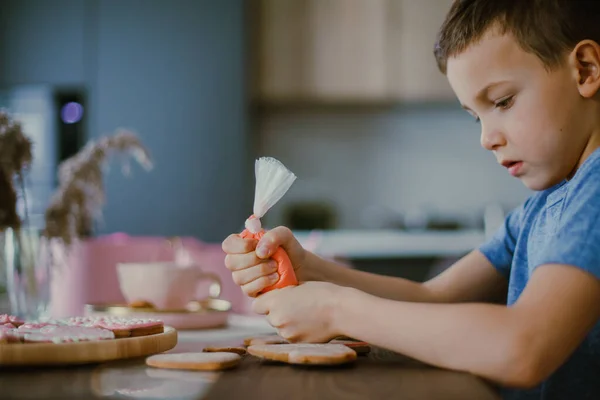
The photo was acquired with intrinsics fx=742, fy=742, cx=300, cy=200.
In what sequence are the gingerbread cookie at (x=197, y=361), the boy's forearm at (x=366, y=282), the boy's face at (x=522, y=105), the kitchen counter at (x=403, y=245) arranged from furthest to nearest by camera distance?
the kitchen counter at (x=403, y=245), the boy's forearm at (x=366, y=282), the boy's face at (x=522, y=105), the gingerbread cookie at (x=197, y=361)

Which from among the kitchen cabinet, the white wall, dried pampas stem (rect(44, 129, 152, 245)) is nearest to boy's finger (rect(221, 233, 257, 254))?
dried pampas stem (rect(44, 129, 152, 245))

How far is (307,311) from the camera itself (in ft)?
2.62

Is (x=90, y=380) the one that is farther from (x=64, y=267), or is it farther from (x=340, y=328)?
(x=64, y=267)

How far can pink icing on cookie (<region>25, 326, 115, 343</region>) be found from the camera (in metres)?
0.73

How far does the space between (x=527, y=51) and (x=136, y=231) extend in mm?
3183

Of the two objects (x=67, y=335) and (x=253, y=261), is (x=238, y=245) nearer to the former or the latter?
(x=253, y=261)

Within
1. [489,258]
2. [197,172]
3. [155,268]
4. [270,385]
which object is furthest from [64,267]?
[197,172]

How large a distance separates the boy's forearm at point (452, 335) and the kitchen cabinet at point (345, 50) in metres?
3.48

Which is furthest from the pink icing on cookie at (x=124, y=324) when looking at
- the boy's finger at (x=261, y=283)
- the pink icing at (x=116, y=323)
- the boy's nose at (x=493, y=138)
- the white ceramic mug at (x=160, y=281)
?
the boy's nose at (x=493, y=138)

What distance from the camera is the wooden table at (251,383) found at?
573 mm

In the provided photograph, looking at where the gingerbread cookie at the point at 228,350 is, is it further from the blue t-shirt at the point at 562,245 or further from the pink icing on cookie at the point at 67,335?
the blue t-shirt at the point at 562,245

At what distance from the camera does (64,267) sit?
1.42 m

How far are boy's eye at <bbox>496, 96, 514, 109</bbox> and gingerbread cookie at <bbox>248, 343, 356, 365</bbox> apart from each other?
0.39 m

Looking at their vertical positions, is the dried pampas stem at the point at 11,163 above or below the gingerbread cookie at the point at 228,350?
above
